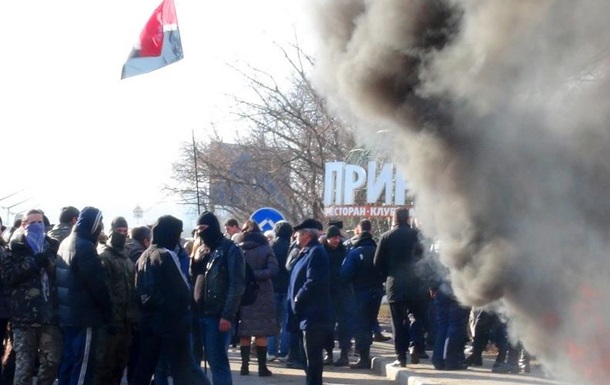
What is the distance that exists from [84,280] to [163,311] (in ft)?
2.48

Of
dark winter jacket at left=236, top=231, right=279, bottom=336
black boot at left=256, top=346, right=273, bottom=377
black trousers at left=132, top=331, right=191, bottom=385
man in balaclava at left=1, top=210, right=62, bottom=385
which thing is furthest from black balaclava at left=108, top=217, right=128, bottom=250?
black boot at left=256, top=346, right=273, bottom=377

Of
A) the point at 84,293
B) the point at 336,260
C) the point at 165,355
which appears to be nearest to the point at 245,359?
the point at 336,260

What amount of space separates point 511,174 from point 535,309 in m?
0.98

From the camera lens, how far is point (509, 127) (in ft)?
25.3

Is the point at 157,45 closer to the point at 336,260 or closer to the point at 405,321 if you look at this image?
the point at 336,260

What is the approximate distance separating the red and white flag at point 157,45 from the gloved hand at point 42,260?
798 centimetres

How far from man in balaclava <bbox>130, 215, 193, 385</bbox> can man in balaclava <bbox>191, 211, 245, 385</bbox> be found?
43 cm

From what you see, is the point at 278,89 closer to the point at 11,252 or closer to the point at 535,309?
the point at 11,252

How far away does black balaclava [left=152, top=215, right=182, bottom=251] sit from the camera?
35.5ft

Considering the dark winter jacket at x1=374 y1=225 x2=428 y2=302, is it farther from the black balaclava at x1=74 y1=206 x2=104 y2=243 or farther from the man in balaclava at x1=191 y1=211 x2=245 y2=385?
the black balaclava at x1=74 y1=206 x2=104 y2=243

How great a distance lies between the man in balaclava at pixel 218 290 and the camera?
36.5 feet

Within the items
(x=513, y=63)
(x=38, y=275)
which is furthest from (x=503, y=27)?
(x=38, y=275)

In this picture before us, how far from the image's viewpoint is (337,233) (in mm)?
14852

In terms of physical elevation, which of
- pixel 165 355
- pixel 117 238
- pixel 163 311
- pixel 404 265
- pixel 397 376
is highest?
pixel 117 238
